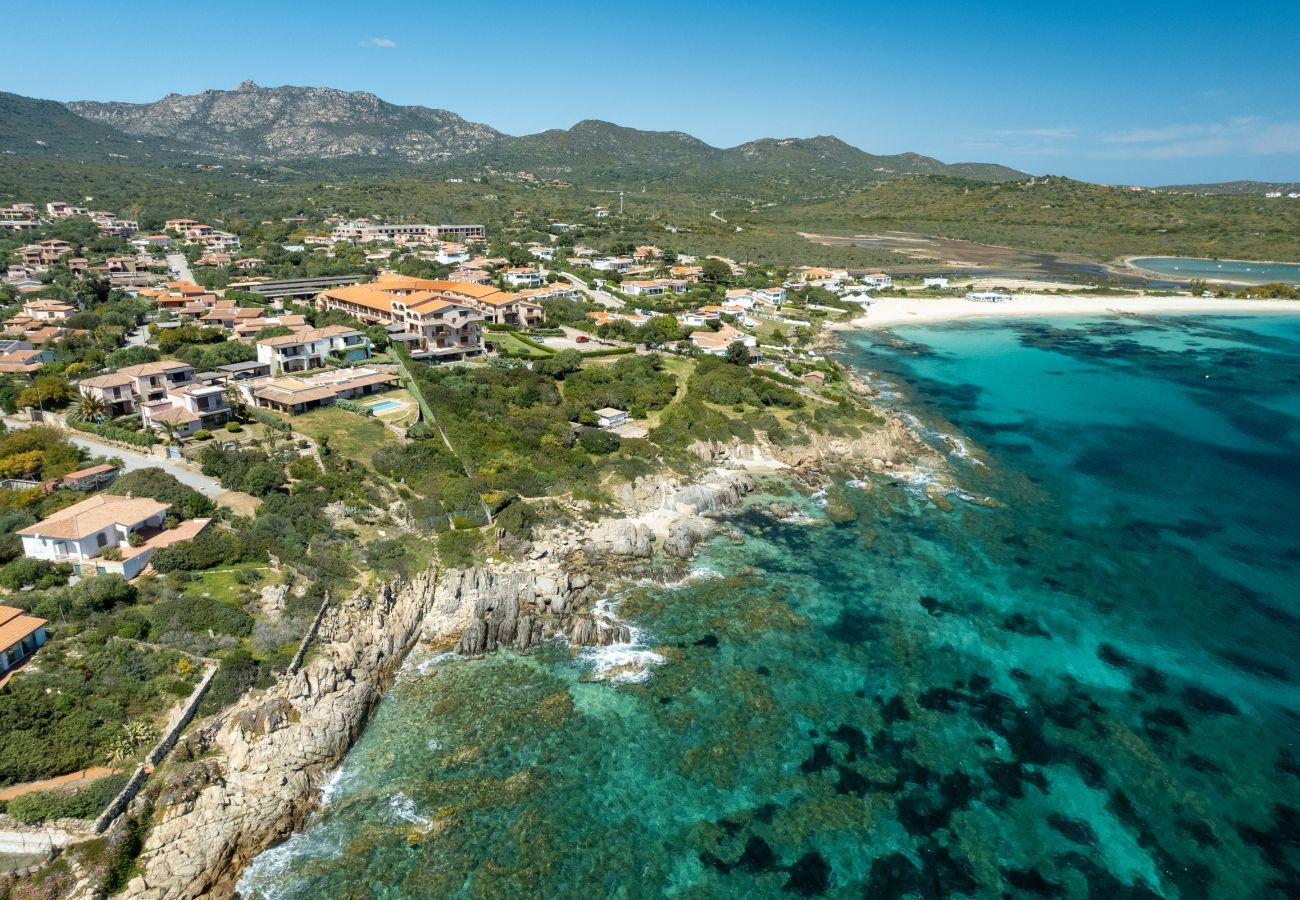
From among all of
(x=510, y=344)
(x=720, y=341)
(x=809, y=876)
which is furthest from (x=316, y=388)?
(x=809, y=876)

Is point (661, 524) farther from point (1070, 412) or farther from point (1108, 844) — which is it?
point (1070, 412)

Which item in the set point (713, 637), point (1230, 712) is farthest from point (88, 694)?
point (1230, 712)

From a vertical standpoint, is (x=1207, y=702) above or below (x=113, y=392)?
below

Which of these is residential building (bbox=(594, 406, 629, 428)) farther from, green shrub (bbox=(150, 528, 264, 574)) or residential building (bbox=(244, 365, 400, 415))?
green shrub (bbox=(150, 528, 264, 574))

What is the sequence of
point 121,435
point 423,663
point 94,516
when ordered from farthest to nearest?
1. point 121,435
2. point 94,516
3. point 423,663

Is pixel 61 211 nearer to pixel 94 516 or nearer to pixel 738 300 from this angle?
pixel 738 300

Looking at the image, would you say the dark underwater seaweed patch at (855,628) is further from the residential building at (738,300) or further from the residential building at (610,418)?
the residential building at (738,300)

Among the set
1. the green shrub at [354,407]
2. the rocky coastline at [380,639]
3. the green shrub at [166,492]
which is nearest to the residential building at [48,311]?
the green shrub at [354,407]
